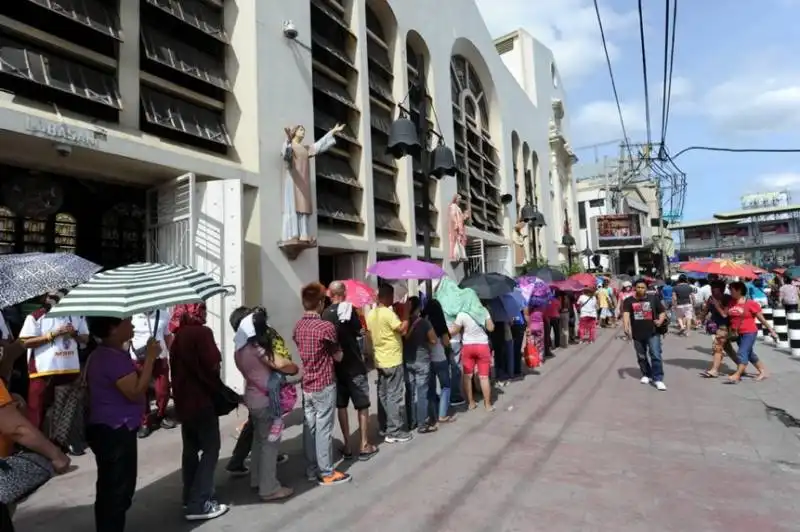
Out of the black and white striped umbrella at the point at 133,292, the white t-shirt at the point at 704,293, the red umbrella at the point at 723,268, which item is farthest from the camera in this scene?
the white t-shirt at the point at 704,293

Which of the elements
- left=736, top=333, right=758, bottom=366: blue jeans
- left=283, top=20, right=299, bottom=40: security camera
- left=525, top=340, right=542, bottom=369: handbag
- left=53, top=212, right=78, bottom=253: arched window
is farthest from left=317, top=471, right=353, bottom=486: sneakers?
left=283, top=20, right=299, bottom=40: security camera

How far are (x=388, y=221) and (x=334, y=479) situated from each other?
32.3 ft

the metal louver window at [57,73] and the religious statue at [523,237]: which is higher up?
the metal louver window at [57,73]

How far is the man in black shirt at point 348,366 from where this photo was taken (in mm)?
4945

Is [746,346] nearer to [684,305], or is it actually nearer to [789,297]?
[789,297]

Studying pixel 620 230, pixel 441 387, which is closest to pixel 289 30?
pixel 441 387

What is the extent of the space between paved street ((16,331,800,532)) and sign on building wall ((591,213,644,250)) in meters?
42.5

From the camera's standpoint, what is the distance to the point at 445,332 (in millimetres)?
6402

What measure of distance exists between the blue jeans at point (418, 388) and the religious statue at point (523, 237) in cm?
1705

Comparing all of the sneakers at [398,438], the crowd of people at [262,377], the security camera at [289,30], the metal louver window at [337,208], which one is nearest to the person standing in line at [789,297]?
the crowd of people at [262,377]

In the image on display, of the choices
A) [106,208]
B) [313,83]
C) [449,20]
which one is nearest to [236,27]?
[313,83]

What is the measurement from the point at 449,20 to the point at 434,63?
286 cm

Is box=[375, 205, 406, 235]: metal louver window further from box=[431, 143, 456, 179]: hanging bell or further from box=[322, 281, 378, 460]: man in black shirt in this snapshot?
box=[322, 281, 378, 460]: man in black shirt

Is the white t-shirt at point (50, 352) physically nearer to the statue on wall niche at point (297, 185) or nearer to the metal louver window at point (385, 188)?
the statue on wall niche at point (297, 185)
